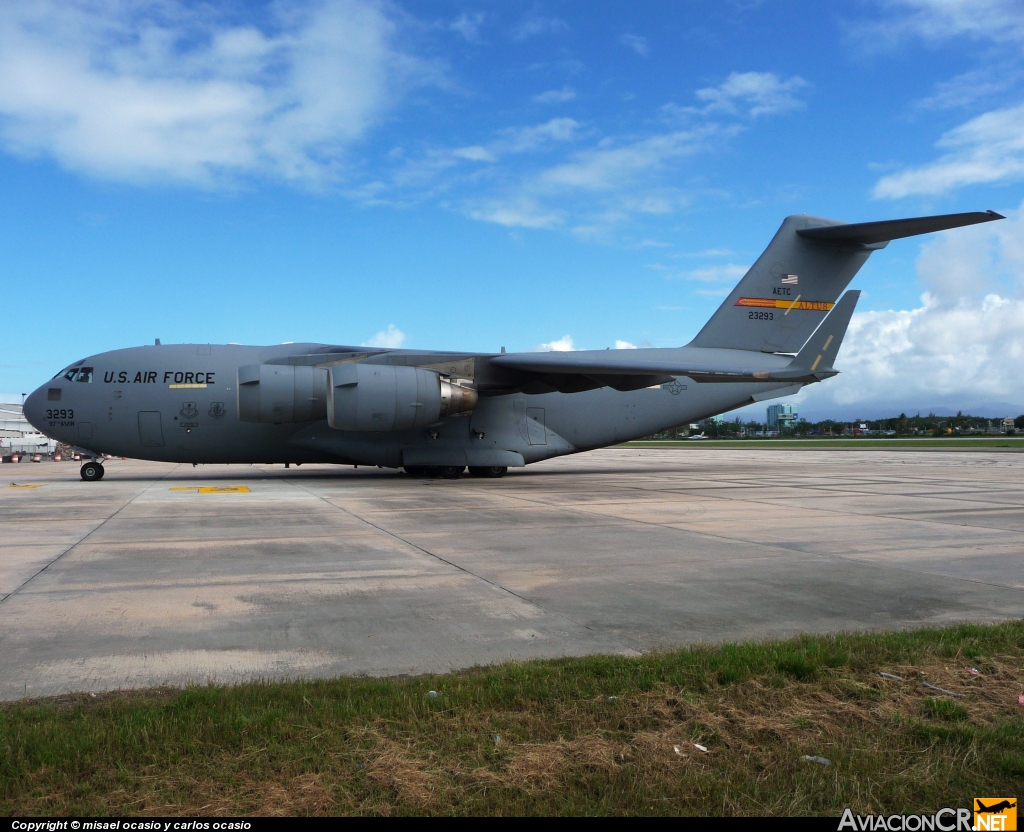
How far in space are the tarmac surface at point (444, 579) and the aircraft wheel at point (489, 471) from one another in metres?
6.89

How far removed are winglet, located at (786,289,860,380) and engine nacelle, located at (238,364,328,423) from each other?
12.5m

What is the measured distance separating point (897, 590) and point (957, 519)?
18.1ft

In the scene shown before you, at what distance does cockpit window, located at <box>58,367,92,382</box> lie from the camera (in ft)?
58.7

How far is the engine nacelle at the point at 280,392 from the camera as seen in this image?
55.1 feet

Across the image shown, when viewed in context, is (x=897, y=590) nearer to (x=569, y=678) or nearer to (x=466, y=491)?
(x=569, y=678)

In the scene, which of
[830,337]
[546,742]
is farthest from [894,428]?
[546,742]

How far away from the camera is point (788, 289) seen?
20797 millimetres

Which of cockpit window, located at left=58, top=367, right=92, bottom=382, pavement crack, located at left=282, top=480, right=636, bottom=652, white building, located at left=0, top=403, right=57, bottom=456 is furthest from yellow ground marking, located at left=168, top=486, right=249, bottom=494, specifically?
white building, located at left=0, top=403, right=57, bottom=456

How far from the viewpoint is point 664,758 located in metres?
2.99

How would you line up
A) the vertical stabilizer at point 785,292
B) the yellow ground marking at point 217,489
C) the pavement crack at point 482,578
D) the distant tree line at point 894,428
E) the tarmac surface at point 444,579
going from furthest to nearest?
the distant tree line at point 894,428
the vertical stabilizer at point 785,292
the yellow ground marking at point 217,489
the pavement crack at point 482,578
the tarmac surface at point 444,579

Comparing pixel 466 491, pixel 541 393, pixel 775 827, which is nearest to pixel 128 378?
pixel 466 491

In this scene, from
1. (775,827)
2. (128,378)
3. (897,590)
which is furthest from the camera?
(128,378)

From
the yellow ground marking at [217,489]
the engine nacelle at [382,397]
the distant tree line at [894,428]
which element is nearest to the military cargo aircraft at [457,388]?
the engine nacelle at [382,397]

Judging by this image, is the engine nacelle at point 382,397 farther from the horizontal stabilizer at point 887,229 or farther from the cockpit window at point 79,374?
the horizontal stabilizer at point 887,229
